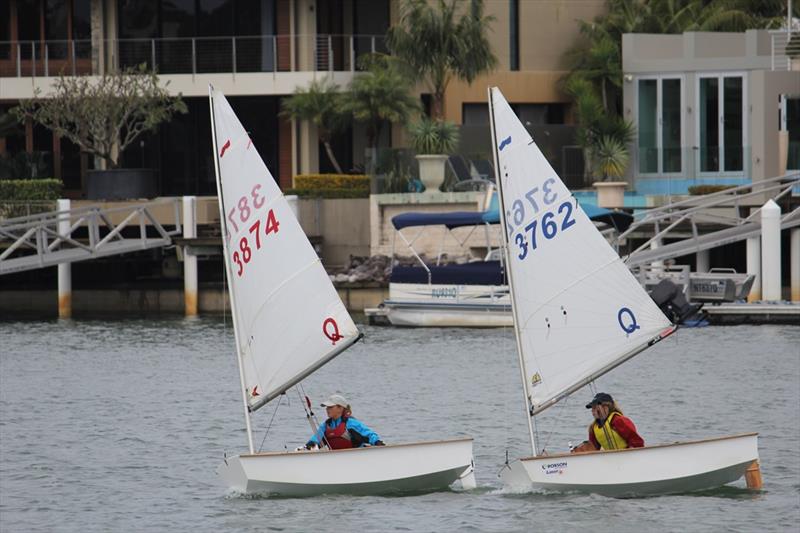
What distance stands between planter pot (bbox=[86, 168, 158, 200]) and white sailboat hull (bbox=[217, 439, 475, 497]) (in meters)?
30.4

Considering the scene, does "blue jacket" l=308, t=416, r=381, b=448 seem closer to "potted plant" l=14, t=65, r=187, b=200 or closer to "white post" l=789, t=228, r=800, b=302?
"white post" l=789, t=228, r=800, b=302

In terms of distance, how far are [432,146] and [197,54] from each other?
8.60 meters

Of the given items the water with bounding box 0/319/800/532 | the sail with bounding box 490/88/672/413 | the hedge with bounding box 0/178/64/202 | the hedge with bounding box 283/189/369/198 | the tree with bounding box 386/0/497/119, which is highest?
the tree with bounding box 386/0/497/119

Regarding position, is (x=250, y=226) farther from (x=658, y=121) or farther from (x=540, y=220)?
(x=658, y=121)

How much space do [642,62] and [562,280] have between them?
32.9 metres

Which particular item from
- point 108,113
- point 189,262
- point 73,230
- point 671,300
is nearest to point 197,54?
point 108,113

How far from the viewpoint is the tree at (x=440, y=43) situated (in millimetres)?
51750

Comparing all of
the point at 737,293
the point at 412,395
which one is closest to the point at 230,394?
the point at 412,395

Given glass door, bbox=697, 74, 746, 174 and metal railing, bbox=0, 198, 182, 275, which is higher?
glass door, bbox=697, 74, 746, 174

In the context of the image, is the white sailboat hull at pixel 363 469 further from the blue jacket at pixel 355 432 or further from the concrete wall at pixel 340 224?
the concrete wall at pixel 340 224

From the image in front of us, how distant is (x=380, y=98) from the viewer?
2025 inches

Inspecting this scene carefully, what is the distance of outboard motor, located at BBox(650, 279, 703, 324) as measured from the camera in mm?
38812

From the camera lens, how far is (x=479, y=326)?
4225cm

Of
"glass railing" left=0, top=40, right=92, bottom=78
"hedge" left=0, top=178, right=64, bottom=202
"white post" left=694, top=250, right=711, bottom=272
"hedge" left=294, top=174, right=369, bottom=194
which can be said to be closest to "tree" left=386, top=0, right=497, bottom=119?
"hedge" left=294, top=174, right=369, bottom=194
